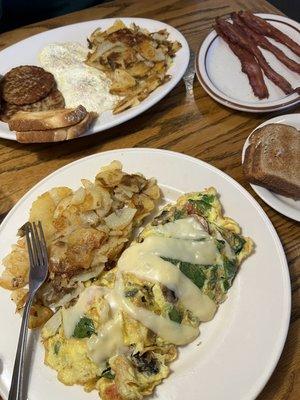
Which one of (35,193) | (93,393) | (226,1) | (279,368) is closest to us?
(93,393)

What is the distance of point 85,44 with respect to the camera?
2.71 metres

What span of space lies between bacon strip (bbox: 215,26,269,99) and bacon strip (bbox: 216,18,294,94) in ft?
0.07

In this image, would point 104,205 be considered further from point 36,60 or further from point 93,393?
point 36,60

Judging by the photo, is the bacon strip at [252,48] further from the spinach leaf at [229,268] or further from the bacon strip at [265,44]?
the spinach leaf at [229,268]

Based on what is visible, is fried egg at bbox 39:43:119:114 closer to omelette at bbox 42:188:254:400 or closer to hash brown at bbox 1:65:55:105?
hash brown at bbox 1:65:55:105

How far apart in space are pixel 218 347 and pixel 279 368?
25cm

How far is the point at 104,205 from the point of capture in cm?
183

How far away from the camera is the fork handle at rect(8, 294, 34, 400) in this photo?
1406mm

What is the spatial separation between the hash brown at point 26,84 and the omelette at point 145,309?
108 centimetres

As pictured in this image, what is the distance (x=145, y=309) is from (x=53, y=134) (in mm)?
1040

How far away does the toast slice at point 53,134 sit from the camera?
2.15 meters

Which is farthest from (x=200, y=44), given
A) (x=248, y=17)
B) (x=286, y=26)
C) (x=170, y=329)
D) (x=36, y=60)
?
(x=170, y=329)

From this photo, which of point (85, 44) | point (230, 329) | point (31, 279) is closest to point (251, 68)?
point (85, 44)

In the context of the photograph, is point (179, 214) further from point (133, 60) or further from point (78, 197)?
Result: point (133, 60)
